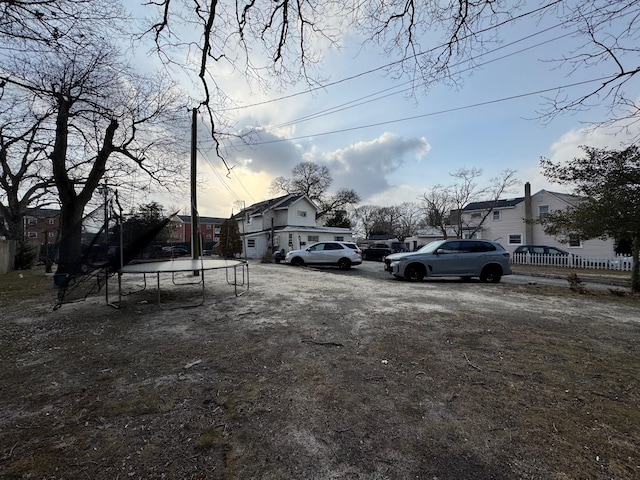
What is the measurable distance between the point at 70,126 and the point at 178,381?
12.1 meters

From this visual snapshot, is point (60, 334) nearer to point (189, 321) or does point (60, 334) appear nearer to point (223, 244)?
point (189, 321)

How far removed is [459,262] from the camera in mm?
10102

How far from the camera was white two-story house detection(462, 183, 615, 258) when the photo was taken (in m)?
22.2

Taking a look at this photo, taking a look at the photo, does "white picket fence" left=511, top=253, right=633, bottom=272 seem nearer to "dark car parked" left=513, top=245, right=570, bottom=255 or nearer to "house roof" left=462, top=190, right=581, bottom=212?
"dark car parked" left=513, top=245, right=570, bottom=255

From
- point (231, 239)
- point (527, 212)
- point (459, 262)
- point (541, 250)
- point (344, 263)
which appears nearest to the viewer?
point (459, 262)

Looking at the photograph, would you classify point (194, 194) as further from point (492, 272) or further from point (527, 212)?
point (527, 212)

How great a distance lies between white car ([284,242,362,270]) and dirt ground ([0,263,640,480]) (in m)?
10.1

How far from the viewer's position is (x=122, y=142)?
1137 centimetres

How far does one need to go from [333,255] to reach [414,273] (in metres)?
5.65

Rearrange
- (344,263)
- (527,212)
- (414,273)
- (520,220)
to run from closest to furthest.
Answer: (414,273) → (344,263) → (527,212) → (520,220)

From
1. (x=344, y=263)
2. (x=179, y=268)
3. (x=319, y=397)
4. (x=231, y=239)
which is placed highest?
(x=231, y=239)

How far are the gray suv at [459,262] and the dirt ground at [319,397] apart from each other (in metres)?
5.05

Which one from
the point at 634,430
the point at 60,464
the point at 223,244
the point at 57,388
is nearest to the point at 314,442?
the point at 60,464

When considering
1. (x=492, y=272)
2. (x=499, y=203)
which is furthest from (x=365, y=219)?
(x=492, y=272)
